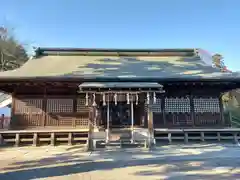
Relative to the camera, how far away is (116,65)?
44.2ft

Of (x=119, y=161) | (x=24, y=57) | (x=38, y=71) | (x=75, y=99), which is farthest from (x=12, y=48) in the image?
(x=119, y=161)

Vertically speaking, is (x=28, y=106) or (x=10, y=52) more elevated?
(x=10, y=52)

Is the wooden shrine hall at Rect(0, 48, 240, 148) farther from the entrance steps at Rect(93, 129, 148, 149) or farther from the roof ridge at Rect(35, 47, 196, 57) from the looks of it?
the roof ridge at Rect(35, 47, 196, 57)

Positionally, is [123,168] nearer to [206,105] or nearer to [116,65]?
[206,105]

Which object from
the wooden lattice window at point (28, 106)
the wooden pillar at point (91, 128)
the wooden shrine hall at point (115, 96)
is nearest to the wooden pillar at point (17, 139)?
the wooden shrine hall at point (115, 96)

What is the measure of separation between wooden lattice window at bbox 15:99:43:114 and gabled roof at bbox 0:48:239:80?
5.27 ft

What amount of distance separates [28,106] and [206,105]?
1027 cm

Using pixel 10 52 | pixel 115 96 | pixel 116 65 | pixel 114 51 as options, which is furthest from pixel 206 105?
pixel 10 52

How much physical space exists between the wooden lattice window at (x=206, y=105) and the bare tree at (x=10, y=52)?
23603 millimetres

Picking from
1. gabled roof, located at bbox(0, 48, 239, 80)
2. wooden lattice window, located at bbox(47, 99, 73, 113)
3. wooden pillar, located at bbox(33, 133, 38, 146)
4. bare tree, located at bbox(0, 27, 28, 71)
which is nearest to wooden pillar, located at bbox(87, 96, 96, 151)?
gabled roof, located at bbox(0, 48, 239, 80)

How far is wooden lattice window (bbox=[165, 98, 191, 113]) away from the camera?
11.5m

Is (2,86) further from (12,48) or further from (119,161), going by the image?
(12,48)

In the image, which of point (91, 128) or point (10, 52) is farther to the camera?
point (10, 52)

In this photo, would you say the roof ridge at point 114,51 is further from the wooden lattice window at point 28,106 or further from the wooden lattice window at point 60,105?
the wooden lattice window at point 60,105
